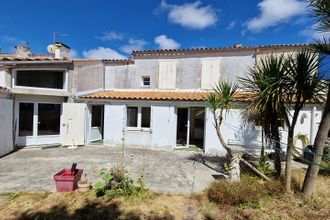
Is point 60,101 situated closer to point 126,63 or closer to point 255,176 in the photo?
point 126,63

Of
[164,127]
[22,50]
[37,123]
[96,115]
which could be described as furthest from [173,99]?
[22,50]

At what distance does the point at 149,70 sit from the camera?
1728 centimetres

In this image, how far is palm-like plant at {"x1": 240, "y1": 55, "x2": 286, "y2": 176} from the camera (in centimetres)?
693

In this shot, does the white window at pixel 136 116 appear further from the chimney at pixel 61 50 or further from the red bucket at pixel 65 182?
the red bucket at pixel 65 182

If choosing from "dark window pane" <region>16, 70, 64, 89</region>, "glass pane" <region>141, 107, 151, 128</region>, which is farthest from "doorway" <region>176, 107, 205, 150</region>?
"dark window pane" <region>16, 70, 64, 89</region>

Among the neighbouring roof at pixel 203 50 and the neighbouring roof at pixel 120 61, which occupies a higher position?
the neighbouring roof at pixel 203 50

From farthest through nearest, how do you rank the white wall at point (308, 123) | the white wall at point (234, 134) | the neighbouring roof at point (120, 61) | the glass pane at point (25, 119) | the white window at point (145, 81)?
1. the neighbouring roof at point (120, 61)
2. the white window at point (145, 81)
3. the glass pane at point (25, 119)
4. the white wall at point (234, 134)
5. the white wall at point (308, 123)

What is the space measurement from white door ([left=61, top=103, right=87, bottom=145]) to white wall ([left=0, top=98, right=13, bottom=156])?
2886 mm

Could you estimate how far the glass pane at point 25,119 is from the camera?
13084mm

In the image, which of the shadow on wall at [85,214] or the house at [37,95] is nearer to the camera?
the shadow on wall at [85,214]

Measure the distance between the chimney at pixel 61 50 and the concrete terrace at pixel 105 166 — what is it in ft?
25.2

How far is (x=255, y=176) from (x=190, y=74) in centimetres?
998

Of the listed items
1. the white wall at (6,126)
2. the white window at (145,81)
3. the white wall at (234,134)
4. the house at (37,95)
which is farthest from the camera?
the white window at (145,81)

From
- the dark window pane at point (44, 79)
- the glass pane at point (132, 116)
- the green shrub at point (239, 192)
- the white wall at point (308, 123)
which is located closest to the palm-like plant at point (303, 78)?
the green shrub at point (239, 192)
